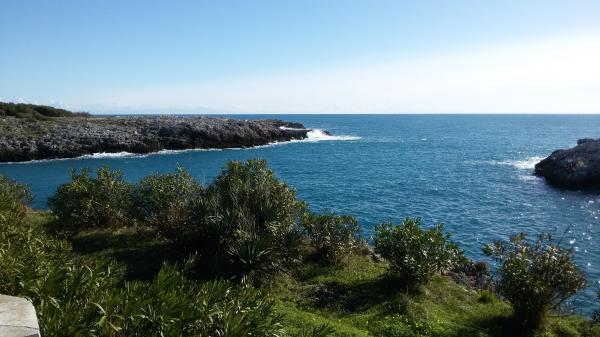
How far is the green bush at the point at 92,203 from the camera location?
1978 cm

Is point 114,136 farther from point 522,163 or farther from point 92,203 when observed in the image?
point 522,163

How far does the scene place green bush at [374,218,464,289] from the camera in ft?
47.7

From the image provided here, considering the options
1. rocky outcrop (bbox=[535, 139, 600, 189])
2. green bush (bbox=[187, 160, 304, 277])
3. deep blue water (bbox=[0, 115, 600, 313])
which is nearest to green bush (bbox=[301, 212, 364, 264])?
green bush (bbox=[187, 160, 304, 277])

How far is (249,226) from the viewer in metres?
14.3

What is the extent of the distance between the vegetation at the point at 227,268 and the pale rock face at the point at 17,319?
295 millimetres

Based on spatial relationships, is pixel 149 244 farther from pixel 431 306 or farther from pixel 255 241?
pixel 431 306

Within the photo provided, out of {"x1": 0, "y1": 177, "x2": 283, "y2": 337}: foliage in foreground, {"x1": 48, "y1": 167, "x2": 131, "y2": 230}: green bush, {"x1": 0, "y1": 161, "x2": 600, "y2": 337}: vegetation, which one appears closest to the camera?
{"x1": 0, "y1": 177, "x2": 283, "y2": 337}: foliage in foreground

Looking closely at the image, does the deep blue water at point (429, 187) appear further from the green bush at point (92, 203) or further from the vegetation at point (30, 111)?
the vegetation at point (30, 111)

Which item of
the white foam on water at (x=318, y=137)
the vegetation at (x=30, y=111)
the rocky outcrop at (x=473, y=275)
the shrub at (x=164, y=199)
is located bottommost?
the rocky outcrop at (x=473, y=275)

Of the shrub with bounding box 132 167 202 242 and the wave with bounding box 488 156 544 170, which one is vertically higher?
the shrub with bounding box 132 167 202 242

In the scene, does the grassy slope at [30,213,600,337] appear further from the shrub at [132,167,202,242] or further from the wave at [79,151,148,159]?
the wave at [79,151,148,159]

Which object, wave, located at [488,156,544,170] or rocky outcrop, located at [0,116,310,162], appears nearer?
rocky outcrop, located at [0,116,310,162]

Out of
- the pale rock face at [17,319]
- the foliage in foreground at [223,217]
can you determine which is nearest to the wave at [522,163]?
the foliage in foreground at [223,217]

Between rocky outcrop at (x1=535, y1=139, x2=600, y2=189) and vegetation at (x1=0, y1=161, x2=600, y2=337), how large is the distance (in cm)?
3733
